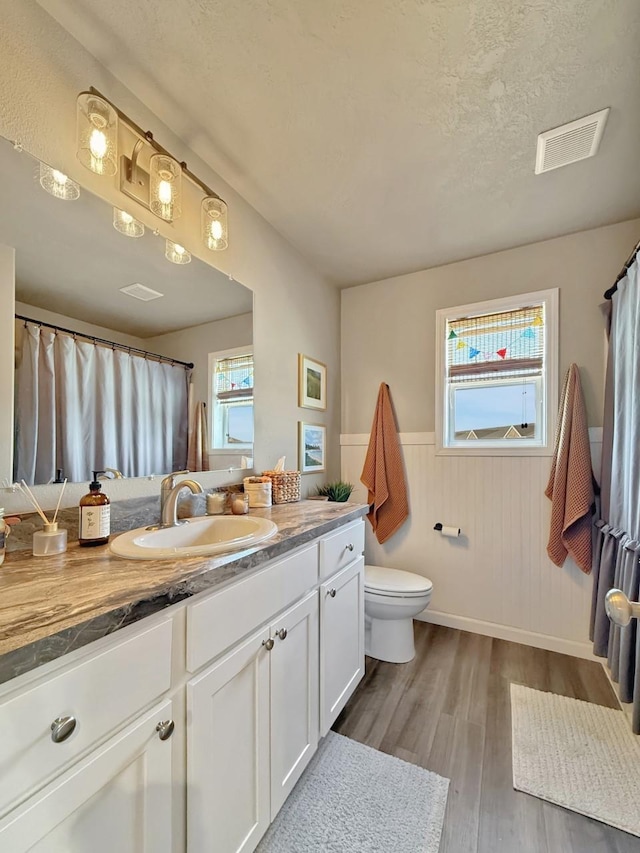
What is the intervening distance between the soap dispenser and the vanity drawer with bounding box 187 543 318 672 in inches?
16.3

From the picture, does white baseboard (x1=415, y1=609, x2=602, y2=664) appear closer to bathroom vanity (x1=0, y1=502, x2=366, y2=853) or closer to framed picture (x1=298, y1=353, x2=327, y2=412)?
bathroom vanity (x1=0, y1=502, x2=366, y2=853)

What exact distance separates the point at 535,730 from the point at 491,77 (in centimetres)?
254

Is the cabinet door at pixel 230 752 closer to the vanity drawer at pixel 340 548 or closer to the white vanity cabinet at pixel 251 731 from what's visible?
the white vanity cabinet at pixel 251 731

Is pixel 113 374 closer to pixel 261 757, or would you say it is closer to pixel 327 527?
pixel 327 527

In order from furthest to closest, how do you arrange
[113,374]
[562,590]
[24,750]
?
[562,590] → [113,374] → [24,750]

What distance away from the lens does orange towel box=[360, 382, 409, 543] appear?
251 cm

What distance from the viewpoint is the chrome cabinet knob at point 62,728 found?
548 millimetres

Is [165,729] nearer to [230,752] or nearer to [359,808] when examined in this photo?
[230,752]

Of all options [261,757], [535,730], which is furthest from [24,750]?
[535,730]

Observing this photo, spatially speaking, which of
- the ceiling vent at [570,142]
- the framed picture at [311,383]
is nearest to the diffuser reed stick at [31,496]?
the framed picture at [311,383]

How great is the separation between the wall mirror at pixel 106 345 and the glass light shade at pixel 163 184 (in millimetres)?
95

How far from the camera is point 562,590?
81.9 inches

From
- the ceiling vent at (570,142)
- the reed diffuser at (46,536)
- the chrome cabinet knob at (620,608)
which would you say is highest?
the ceiling vent at (570,142)

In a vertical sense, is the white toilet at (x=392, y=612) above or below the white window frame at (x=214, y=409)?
below
